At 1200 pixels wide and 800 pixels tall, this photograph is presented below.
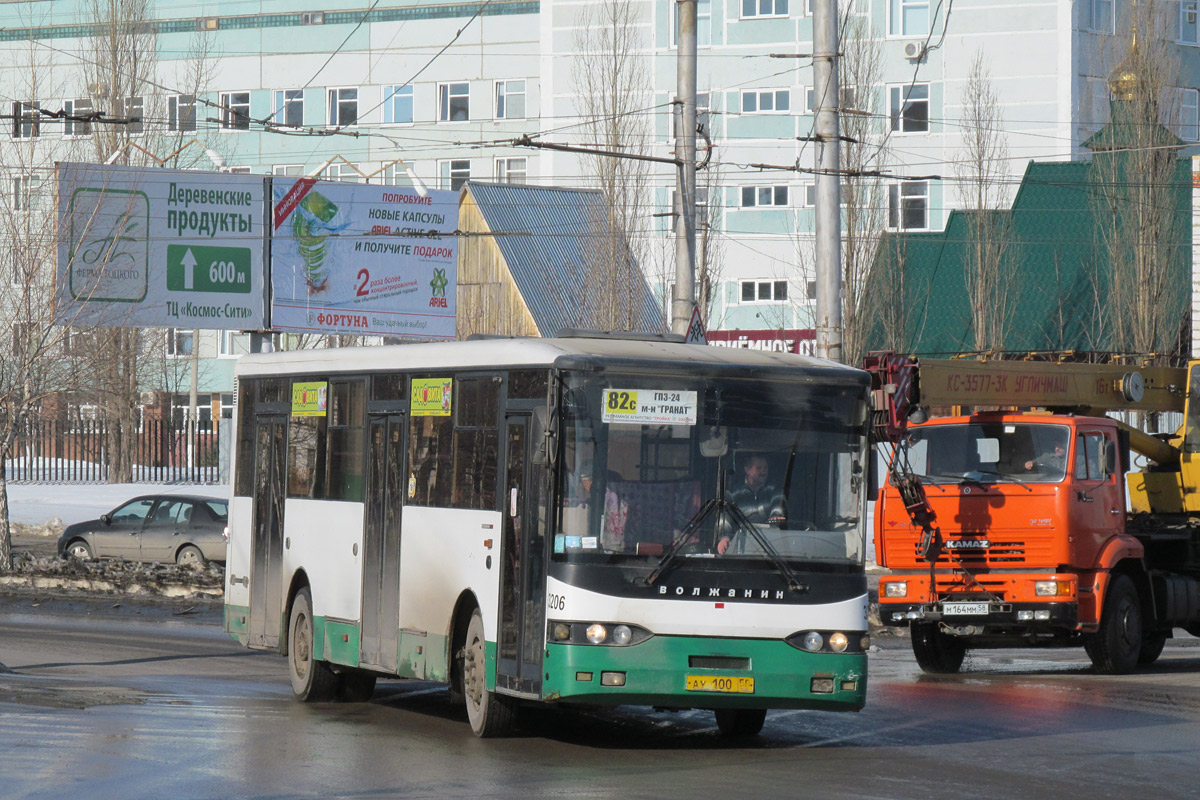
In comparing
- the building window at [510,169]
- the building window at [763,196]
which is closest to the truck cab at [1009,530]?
the building window at [763,196]

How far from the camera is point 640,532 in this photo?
36.6ft

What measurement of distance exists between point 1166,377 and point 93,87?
34957mm

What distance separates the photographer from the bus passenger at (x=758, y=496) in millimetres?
11328

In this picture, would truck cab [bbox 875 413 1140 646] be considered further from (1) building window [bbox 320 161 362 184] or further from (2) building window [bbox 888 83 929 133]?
(1) building window [bbox 320 161 362 184]

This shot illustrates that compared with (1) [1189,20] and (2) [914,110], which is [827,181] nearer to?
(2) [914,110]

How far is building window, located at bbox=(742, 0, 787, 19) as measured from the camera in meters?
54.1

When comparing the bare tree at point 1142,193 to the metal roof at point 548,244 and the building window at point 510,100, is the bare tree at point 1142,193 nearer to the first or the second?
the metal roof at point 548,244

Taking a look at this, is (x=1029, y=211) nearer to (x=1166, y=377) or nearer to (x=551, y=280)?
(x=551, y=280)

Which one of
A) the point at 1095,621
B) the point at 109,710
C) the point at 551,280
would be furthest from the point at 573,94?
the point at 109,710

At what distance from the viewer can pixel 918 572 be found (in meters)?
17.9

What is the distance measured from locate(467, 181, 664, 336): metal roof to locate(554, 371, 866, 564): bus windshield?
33435 millimetres

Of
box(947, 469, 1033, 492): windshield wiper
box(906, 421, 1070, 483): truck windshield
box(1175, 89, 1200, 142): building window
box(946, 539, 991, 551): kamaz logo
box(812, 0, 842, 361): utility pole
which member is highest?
box(1175, 89, 1200, 142): building window

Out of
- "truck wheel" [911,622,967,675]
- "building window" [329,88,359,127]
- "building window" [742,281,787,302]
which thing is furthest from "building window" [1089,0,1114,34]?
"truck wheel" [911,622,967,675]

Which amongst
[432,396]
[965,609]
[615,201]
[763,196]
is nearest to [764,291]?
[763,196]
